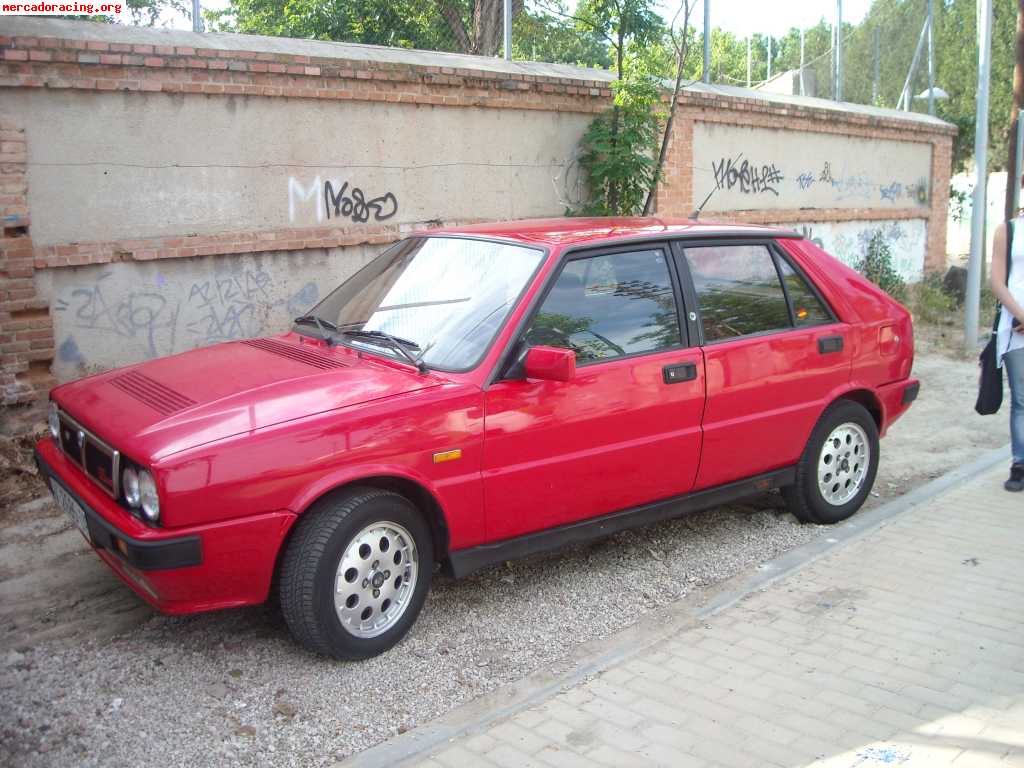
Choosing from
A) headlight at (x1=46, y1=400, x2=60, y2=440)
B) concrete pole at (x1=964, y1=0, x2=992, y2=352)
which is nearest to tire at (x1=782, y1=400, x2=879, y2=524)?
headlight at (x1=46, y1=400, x2=60, y2=440)

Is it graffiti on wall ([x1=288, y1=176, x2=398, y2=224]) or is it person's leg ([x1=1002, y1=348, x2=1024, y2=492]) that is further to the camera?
graffiti on wall ([x1=288, y1=176, x2=398, y2=224])

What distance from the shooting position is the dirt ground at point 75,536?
4219mm

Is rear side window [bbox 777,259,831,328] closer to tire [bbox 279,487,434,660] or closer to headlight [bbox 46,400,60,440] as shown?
tire [bbox 279,487,434,660]

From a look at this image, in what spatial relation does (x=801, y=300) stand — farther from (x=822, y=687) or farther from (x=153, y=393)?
(x=153, y=393)

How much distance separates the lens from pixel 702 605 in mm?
4441

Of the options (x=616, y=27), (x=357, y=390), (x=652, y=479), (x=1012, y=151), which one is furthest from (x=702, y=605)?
(x=1012, y=151)

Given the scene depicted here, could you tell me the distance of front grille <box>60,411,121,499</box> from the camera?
364cm

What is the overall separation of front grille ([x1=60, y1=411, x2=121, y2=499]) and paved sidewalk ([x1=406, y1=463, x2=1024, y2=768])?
160cm

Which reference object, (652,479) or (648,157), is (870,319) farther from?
(648,157)

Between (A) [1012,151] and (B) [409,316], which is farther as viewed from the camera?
(A) [1012,151]

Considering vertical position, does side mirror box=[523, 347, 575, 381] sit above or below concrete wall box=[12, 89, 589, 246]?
below

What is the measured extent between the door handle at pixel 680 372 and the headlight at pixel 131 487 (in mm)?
2382

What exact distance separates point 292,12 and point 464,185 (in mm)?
10227

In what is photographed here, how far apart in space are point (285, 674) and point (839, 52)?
15.2 meters
